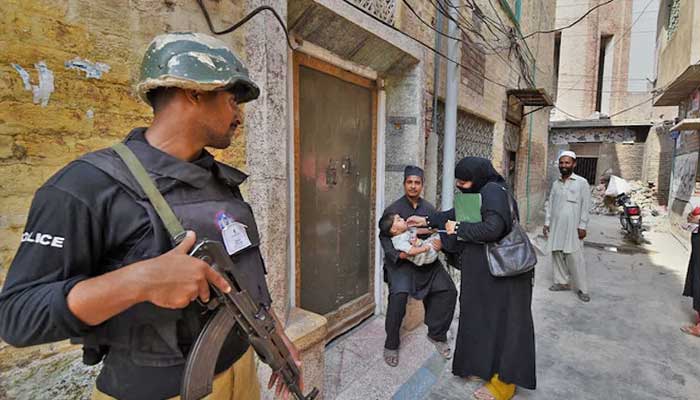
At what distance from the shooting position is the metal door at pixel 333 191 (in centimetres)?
298

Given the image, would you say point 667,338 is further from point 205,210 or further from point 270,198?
point 205,210

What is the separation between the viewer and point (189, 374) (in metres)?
1.00

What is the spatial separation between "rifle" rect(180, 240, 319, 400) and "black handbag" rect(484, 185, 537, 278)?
1.78 metres

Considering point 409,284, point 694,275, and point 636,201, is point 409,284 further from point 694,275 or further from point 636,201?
point 636,201

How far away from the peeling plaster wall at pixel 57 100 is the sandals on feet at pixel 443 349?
265 cm

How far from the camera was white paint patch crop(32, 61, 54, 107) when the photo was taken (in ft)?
4.59

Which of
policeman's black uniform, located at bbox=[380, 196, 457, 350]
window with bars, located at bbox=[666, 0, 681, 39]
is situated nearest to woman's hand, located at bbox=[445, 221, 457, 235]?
policeman's black uniform, located at bbox=[380, 196, 457, 350]

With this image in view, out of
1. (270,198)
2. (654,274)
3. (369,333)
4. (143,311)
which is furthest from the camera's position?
(654,274)

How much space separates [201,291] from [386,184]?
9.84 feet

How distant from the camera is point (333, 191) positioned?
328 cm

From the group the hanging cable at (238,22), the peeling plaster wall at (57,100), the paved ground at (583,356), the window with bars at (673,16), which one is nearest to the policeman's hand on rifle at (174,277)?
the peeling plaster wall at (57,100)

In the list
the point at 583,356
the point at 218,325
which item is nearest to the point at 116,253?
the point at 218,325

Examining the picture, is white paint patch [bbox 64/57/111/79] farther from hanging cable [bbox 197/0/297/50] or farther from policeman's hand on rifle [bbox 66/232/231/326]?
policeman's hand on rifle [bbox 66/232/231/326]

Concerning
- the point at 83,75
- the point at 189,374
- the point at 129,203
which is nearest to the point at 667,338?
the point at 189,374
